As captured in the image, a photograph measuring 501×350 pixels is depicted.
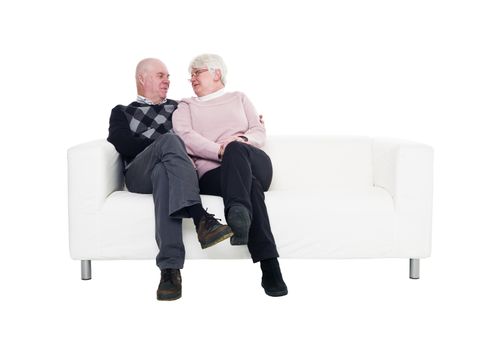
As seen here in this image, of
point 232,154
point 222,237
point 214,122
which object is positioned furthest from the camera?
point 214,122

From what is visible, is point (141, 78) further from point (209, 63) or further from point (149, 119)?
point (209, 63)

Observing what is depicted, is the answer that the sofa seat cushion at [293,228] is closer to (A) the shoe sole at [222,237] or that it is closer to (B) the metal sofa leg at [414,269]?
(B) the metal sofa leg at [414,269]

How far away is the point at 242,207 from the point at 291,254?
49 centimetres

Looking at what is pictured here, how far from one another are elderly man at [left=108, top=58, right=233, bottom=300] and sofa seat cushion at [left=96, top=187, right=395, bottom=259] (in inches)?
5.8

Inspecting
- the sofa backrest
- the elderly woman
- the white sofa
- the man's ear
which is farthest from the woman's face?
the white sofa

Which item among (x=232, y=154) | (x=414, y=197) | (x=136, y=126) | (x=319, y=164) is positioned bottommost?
(x=414, y=197)

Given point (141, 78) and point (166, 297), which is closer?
point (166, 297)

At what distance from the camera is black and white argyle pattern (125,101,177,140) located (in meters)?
4.68

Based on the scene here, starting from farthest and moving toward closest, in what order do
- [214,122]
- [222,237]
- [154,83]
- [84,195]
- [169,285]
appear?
[154,83] → [214,122] → [84,195] → [169,285] → [222,237]

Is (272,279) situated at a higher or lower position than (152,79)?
lower

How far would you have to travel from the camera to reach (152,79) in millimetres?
4805

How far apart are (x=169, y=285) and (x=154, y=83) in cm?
143

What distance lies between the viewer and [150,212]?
4230mm

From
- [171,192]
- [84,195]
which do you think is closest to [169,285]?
[171,192]
